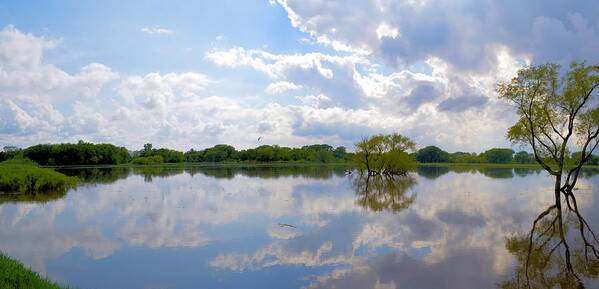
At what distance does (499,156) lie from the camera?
16588cm

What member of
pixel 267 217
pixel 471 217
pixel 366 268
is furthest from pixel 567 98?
pixel 366 268

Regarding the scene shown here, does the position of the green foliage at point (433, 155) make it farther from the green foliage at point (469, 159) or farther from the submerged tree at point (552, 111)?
the submerged tree at point (552, 111)

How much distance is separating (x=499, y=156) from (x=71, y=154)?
143 m

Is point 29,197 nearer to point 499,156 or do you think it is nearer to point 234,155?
point 234,155

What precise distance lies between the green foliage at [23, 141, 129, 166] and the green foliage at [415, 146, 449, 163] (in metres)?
106

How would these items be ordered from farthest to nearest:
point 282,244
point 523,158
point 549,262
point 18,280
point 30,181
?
point 523,158 → point 30,181 → point 282,244 → point 549,262 → point 18,280

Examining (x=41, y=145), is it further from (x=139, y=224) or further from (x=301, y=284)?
(x=301, y=284)

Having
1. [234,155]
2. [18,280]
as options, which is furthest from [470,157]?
[18,280]

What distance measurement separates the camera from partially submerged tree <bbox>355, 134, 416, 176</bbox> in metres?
62.5

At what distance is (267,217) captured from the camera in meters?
21.1

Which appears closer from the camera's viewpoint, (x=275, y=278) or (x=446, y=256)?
(x=275, y=278)

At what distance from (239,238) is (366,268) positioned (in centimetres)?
581

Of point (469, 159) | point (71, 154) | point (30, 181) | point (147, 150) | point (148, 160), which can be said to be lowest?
point (30, 181)

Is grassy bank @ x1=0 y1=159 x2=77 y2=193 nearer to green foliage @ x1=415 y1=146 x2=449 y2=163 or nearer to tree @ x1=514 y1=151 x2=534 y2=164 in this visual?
green foliage @ x1=415 y1=146 x2=449 y2=163
